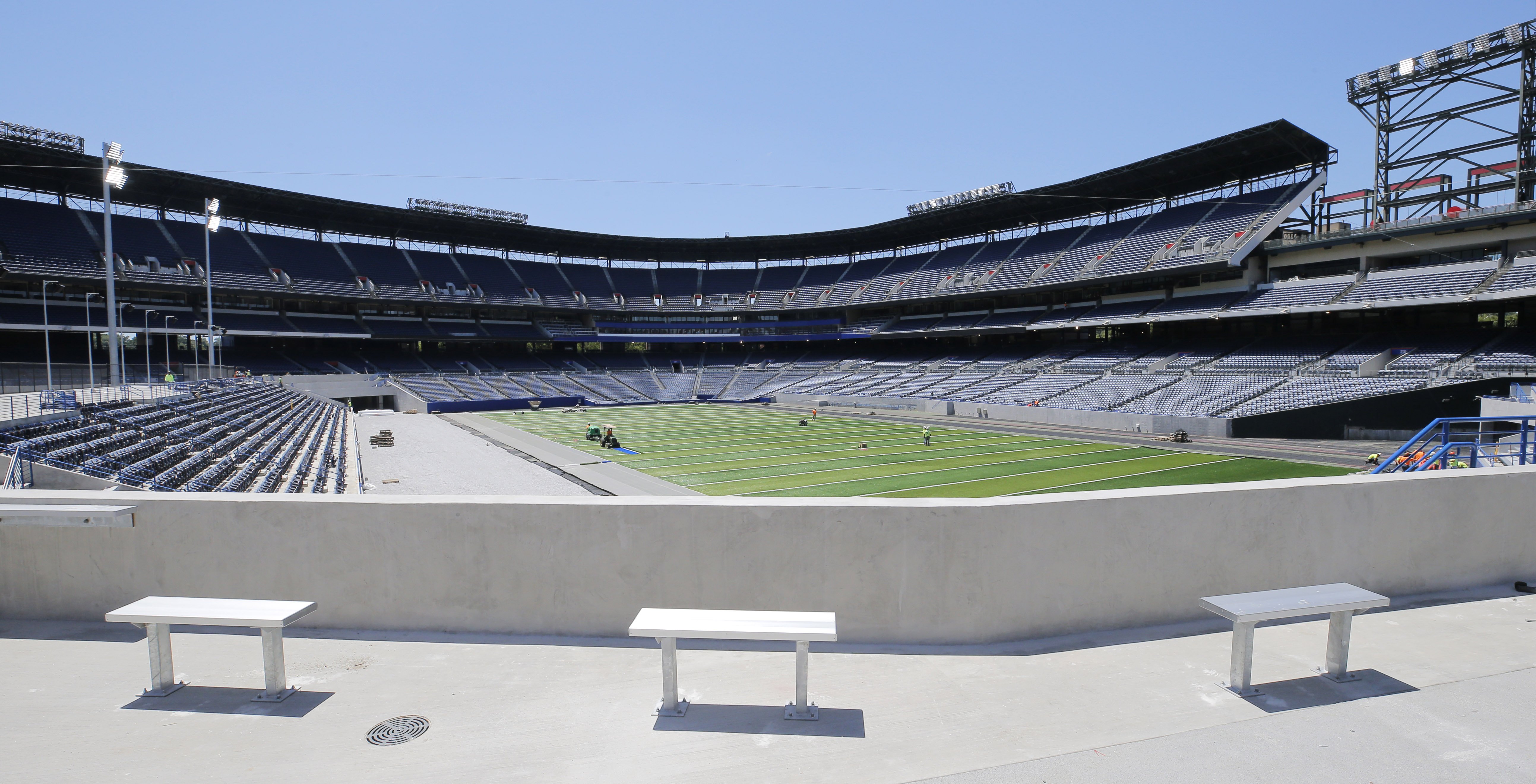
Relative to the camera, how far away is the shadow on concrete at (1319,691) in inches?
150

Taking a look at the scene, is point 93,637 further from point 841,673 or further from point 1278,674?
point 1278,674

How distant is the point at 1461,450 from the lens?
50.9 ft

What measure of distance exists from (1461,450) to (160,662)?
2199 cm

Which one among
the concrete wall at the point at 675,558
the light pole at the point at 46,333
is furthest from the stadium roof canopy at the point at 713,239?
→ the concrete wall at the point at 675,558

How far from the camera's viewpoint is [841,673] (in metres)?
4.18

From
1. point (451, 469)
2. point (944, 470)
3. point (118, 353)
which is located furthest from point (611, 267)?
point (944, 470)

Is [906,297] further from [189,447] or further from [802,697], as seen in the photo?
[802,697]

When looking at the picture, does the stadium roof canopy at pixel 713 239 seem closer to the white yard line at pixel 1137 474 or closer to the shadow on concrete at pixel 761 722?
the white yard line at pixel 1137 474

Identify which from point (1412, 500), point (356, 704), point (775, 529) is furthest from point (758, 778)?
point (1412, 500)

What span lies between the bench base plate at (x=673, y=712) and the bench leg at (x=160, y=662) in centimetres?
271

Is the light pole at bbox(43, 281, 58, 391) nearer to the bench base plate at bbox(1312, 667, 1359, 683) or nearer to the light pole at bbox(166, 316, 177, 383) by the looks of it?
the light pole at bbox(166, 316, 177, 383)

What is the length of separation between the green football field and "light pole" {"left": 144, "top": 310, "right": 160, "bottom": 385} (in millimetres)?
15152

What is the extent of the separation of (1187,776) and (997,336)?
195 feet

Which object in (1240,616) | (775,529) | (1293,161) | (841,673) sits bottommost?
(841,673)
